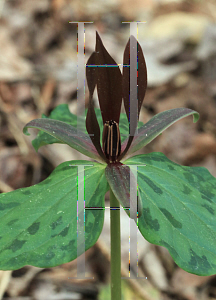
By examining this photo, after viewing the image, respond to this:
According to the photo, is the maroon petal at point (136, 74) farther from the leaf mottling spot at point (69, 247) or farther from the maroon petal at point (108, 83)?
the leaf mottling spot at point (69, 247)

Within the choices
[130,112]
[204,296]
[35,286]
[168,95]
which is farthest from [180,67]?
[130,112]

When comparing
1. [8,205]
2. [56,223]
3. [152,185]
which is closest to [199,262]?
[152,185]

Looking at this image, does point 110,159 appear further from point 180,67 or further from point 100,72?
point 180,67

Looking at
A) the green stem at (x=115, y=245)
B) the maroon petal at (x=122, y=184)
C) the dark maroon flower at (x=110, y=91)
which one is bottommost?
the green stem at (x=115, y=245)

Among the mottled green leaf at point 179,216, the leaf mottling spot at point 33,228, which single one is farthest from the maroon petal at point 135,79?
the leaf mottling spot at point 33,228

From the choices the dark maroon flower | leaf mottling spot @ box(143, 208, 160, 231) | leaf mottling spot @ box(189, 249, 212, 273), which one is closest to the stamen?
the dark maroon flower

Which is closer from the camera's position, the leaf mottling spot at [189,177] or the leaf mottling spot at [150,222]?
the leaf mottling spot at [150,222]

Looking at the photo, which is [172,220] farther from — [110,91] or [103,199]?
[110,91]
